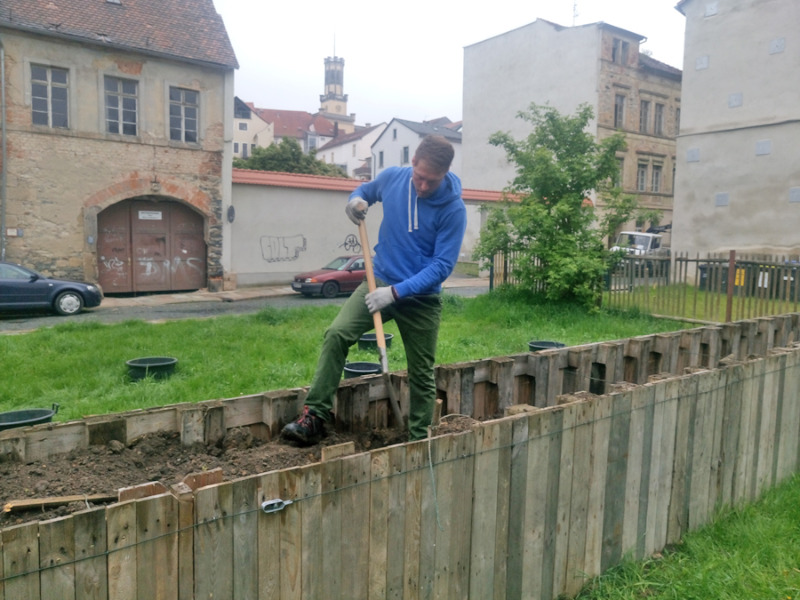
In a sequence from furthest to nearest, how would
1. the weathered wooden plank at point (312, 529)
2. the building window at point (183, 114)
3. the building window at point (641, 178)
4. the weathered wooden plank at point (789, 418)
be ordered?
the building window at point (641, 178) < the building window at point (183, 114) < the weathered wooden plank at point (789, 418) < the weathered wooden plank at point (312, 529)

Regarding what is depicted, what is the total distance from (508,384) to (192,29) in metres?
21.4

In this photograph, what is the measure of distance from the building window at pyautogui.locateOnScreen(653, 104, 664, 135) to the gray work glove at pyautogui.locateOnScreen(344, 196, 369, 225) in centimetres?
4005

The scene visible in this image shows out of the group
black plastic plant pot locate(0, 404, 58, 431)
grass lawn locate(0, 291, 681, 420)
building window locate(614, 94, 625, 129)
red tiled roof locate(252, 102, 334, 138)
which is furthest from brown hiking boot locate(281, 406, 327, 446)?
red tiled roof locate(252, 102, 334, 138)

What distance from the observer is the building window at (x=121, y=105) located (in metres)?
21.0

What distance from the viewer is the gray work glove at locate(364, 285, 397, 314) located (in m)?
3.96

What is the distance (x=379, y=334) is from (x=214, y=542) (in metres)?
1.91

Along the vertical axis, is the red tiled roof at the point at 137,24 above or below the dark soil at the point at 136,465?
above

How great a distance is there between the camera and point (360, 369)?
700cm

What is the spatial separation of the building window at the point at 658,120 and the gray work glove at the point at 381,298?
40.6 m

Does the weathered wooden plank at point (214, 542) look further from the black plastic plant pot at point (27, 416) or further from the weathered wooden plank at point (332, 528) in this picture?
the black plastic plant pot at point (27, 416)

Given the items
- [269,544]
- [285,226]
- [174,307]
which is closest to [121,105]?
[285,226]

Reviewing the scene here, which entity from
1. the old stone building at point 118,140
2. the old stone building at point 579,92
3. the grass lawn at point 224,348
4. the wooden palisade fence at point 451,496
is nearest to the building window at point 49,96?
the old stone building at point 118,140

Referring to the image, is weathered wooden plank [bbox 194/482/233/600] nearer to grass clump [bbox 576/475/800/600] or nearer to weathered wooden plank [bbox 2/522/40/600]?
weathered wooden plank [bbox 2/522/40/600]

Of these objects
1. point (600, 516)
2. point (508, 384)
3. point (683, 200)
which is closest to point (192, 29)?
point (683, 200)
